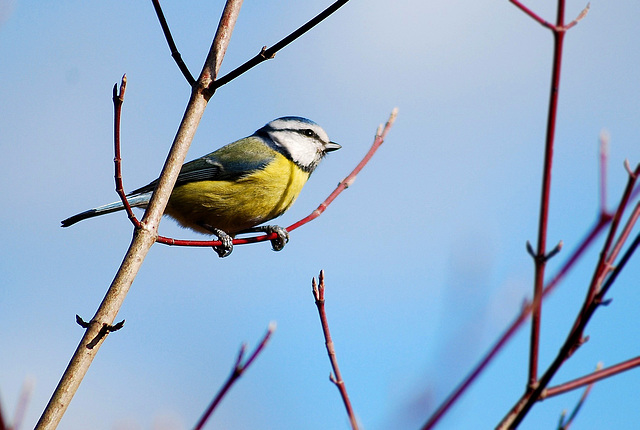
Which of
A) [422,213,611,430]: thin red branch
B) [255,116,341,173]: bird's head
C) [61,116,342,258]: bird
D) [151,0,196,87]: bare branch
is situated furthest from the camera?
[255,116,341,173]: bird's head

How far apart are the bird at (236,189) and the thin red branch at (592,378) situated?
3373 millimetres

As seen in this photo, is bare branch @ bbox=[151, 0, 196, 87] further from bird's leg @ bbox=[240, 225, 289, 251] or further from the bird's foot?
the bird's foot

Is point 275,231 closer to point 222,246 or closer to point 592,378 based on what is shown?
point 222,246

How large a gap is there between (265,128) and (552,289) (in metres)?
4.92

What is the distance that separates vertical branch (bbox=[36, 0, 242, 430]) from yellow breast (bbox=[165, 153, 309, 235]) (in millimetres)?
2469

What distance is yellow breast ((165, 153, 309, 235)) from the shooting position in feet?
15.6

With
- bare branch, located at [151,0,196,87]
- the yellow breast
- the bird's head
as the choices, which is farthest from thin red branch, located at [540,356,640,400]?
the bird's head

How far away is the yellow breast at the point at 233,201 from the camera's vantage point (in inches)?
188

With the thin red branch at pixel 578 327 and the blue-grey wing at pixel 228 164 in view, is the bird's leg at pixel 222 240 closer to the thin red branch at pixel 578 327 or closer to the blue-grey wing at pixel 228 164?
the blue-grey wing at pixel 228 164

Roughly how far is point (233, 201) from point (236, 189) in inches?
4.1

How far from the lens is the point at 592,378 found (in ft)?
3.52

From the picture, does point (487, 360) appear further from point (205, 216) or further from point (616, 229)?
point (205, 216)

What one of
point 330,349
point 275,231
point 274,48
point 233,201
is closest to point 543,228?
point 330,349

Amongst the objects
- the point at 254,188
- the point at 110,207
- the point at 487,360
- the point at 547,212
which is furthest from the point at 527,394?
the point at 254,188
